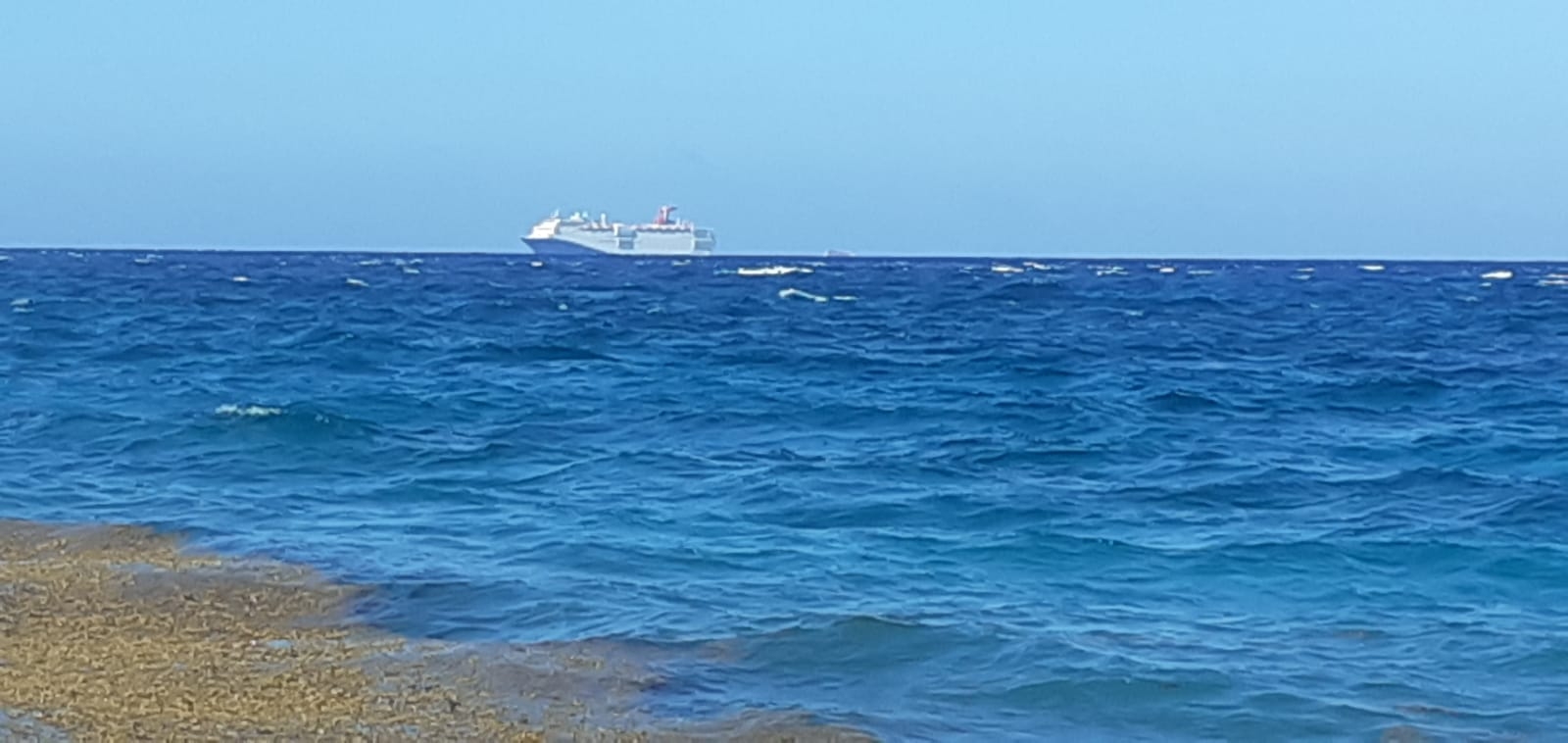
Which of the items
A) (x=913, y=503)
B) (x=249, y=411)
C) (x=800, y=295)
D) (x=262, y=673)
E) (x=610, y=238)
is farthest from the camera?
(x=610, y=238)

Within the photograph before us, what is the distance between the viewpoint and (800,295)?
5731cm

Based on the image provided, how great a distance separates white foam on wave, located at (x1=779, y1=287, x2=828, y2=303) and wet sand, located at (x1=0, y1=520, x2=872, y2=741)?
141 feet

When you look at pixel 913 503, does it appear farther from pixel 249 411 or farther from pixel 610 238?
pixel 610 238

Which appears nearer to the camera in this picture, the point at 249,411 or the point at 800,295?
the point at 249,411

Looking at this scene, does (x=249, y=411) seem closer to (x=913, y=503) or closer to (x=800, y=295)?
(x=913, y=503)

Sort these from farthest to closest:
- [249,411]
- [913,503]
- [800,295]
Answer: [800,295] → [249,411] → [913,503]

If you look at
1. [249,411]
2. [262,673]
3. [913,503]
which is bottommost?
[262,673]

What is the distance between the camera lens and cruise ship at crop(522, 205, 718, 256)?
162625 millimetres

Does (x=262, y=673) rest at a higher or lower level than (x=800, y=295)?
lower

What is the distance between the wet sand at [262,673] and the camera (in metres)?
7.61

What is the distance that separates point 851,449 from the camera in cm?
1866

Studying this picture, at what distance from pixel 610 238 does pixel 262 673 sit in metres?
155

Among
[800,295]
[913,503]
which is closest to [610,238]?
[800,295]

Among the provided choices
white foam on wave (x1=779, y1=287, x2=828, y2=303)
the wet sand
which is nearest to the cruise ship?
white foam on wave (x1=779, y1=287, x2=828, y2=303)
